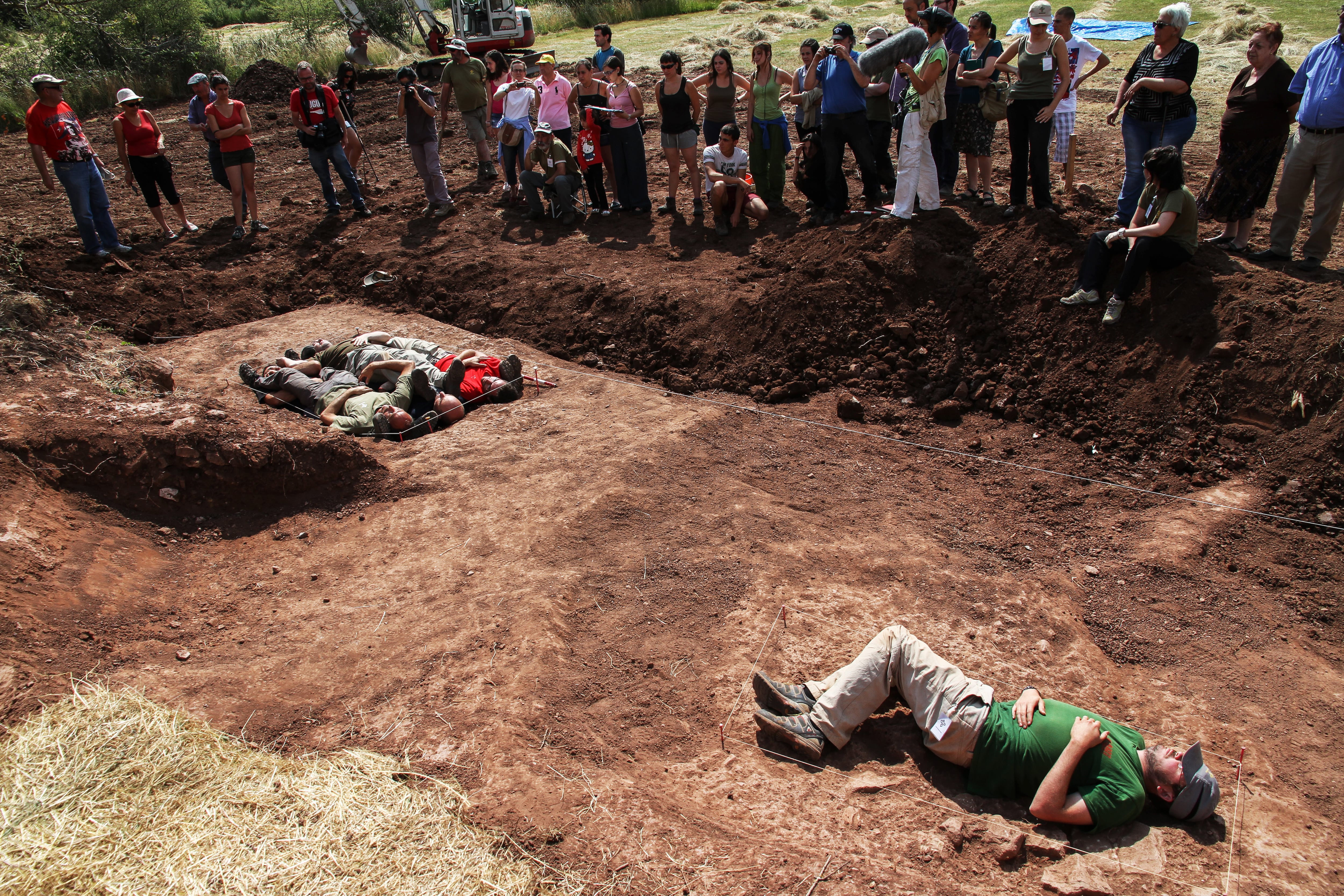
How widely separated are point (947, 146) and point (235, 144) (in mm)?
9498

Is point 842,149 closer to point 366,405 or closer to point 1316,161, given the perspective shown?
point 1316,161

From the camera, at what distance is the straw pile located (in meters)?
3.25

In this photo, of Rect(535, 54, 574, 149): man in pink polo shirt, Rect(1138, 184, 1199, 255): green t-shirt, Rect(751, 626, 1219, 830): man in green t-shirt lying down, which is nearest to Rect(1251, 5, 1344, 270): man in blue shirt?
Rect(1138, 184, 1199, 255): green t-shirt

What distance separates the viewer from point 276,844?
3.41 metres

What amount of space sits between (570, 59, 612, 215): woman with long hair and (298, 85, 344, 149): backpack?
351 centimetres

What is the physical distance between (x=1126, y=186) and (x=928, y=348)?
2.33 m

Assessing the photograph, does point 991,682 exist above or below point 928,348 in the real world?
below

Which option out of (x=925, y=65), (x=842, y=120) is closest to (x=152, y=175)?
(x=842, y=120)

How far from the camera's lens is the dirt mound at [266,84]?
66.5ft

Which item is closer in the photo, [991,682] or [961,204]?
[991,682]

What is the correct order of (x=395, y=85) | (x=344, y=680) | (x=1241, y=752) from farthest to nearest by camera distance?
(x=395, y=85), (x=344, y=680), (x=1241, y=752)

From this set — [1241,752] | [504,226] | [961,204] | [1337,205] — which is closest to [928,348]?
[961,204]

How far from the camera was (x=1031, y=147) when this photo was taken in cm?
777

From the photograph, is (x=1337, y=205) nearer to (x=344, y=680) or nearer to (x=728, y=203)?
(x=728, y=203)
